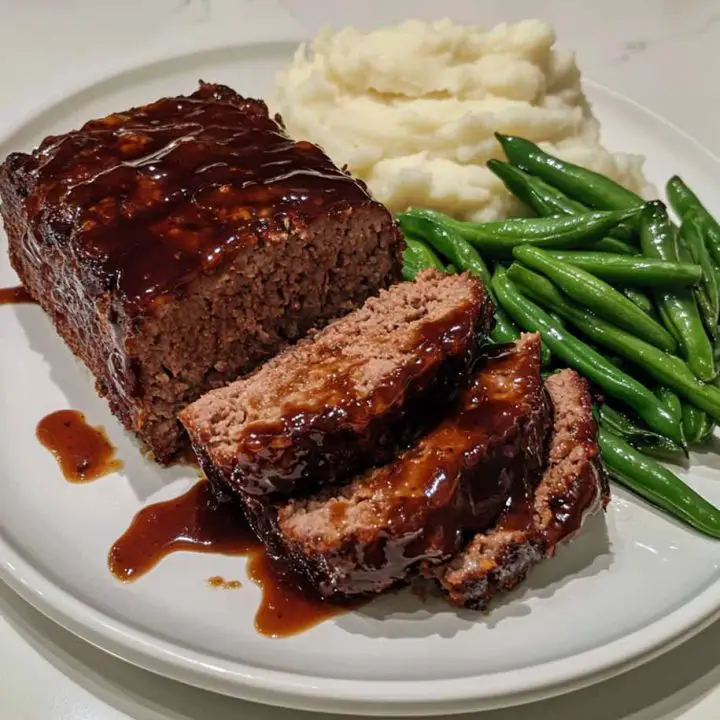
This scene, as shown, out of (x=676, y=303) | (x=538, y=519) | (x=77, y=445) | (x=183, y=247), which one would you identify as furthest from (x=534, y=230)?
(x=77, y=445)

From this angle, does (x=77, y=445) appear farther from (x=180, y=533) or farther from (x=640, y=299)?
(x=640, y=299)

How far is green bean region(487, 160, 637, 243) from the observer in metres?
4.90

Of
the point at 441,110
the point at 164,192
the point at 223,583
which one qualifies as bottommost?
the point at 223,583

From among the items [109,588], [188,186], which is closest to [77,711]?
[109,588]

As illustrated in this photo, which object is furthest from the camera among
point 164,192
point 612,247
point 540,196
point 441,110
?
point 441,110

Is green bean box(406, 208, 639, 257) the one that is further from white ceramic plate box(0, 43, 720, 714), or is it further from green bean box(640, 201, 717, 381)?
white ceramic plate box(0, 43, 720, 714)

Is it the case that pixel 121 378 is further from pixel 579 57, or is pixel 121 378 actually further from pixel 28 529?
pixel 579 57

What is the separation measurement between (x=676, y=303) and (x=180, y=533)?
2.79 meters

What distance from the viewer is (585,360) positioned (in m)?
4.30

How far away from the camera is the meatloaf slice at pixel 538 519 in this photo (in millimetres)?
3336

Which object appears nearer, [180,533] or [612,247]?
[180,533]

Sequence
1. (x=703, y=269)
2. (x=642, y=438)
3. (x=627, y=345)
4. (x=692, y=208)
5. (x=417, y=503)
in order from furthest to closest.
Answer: (x=692, y=208), (x=703, y=269), (x=627, y=345), (x=642, y=438), (x=417, y=503)

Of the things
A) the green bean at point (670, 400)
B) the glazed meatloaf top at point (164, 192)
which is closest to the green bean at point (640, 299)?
the green bean at point (670, 400)

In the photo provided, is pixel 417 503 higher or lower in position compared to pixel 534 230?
lower
